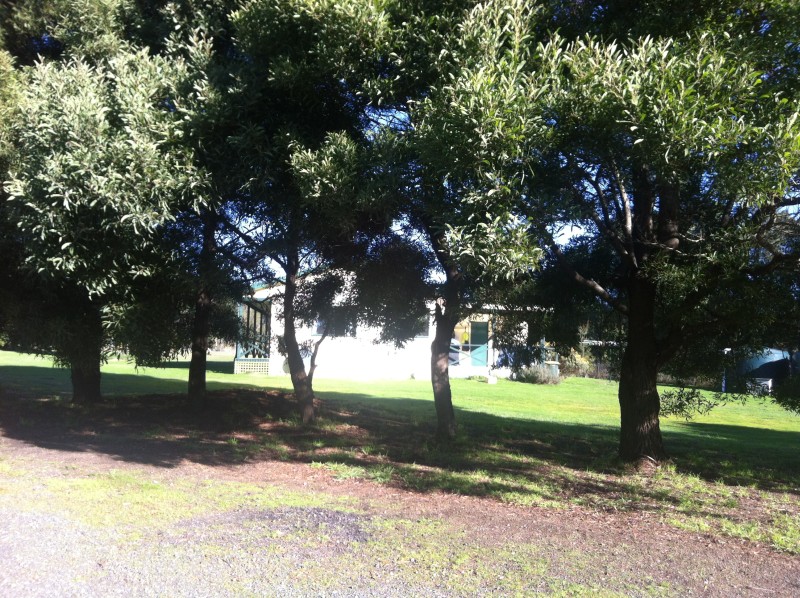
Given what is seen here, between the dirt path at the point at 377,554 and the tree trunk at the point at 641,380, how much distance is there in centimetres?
317

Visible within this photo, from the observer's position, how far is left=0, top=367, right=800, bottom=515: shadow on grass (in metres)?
8.69

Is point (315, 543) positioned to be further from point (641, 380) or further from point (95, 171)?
point (641, 380)

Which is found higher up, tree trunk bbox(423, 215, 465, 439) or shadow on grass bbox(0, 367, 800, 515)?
tree trunk bbox(423, 215, 465, 439)

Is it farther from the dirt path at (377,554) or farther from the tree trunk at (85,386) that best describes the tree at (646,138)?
the tree trunk at (85,386)

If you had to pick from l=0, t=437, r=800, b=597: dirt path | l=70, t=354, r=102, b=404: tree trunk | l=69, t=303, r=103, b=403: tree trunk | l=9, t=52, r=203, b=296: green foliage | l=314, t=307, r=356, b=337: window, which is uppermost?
l=9, t=52, r=203, b=296: green foliage

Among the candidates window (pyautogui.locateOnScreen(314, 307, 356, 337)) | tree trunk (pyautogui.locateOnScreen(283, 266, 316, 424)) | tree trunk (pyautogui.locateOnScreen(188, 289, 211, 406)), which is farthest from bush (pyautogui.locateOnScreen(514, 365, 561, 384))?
tree trunk (pyautogui.locateOnScreen(188, 289, 211, 406))

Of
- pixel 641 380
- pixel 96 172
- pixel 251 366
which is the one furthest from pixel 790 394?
pixel 251 366

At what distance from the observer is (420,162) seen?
7.85 metres

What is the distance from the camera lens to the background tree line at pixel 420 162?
6789mm

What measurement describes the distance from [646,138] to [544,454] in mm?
6245

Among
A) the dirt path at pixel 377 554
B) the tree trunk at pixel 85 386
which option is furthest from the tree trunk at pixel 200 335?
the dirt path at pixel 377 554

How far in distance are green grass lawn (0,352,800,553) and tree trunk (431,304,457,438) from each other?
0.33m

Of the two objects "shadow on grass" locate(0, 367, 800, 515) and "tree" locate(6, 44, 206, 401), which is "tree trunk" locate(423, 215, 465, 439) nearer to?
"shadow on grass" locate(0, 367, 800, 515)

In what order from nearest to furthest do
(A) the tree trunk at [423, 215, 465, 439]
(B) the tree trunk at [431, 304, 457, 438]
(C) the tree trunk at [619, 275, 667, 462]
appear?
(C) the tree trunk at [619, 275, 667, 462], (A) the tree trunk at [423, 215, 465, 439], (B) the tree trunk at [431, 304, 457, 438]
